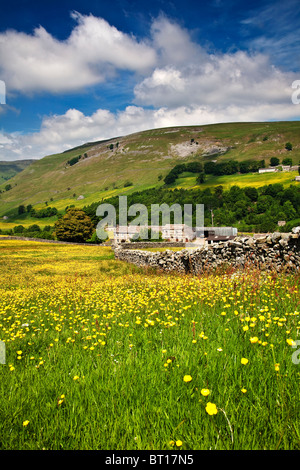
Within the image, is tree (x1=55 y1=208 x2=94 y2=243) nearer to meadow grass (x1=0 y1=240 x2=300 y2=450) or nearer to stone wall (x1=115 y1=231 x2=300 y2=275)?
stone wall (x1=115 y1=231 x2=300 y2=275)

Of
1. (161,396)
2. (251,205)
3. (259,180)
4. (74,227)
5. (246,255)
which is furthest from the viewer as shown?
(259,180)

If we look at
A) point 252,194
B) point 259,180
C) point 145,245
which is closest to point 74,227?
point 145,245

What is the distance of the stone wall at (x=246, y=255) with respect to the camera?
9.10 meters

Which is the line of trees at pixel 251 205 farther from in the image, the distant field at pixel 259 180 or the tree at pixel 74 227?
the tree at pixel 74 227

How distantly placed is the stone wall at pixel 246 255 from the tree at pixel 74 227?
67.0 metres

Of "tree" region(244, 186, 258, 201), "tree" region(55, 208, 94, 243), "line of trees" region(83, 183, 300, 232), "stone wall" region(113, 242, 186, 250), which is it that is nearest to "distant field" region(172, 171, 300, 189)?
"line of trees" region(83, 183, 300, 232)

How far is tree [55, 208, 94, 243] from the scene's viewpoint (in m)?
81.1

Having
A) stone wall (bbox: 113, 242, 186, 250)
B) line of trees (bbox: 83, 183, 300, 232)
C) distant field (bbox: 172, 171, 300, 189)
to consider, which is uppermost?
distant field (bbox: 172, 171, 300, 189)

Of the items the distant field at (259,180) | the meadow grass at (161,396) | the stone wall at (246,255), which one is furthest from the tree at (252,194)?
the meadow grass at (161,396)

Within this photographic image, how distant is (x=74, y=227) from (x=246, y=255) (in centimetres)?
7628

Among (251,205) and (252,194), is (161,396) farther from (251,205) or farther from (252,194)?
(252,194)

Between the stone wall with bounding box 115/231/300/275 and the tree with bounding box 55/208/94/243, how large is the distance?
6701 centimetres

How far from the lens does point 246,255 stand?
1132cm

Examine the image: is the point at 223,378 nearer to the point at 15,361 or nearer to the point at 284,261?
the point at 15,361
